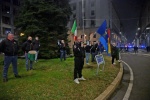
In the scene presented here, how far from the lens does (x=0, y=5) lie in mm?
53594

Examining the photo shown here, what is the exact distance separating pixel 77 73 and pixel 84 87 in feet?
5.16

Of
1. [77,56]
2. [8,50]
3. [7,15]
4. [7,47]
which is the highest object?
[7,15]

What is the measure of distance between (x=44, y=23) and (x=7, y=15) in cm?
3901

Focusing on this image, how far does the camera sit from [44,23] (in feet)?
68.9

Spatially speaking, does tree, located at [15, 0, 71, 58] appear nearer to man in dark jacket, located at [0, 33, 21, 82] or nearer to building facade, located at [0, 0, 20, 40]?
man in dark jacket, located at [0, 33, 21, 82]

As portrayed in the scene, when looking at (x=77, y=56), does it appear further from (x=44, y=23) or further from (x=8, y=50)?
(x=44, y=23)

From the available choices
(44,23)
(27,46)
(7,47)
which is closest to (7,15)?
(44,23)

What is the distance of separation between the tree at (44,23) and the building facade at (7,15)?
3240 centimetres

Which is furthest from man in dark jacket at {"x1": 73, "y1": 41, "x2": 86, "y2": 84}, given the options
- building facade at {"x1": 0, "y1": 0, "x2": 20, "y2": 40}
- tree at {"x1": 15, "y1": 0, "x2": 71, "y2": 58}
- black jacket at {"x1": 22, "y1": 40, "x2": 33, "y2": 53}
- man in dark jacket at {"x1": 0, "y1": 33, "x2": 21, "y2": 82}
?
building facade at {"x1": 0, "y1": 0, "x2": 20, "y2": 40}

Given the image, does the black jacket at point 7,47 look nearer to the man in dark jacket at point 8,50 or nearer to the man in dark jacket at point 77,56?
the man in dark jacket at point 8,50

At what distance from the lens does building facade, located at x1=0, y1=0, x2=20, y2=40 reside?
52944 mm

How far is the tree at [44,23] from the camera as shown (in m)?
20.0

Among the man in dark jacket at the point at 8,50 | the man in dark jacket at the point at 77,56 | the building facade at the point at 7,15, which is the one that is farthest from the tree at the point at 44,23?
the building facade at the point at 7,15

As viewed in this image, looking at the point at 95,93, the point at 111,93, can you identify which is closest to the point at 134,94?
the point at 111,93
